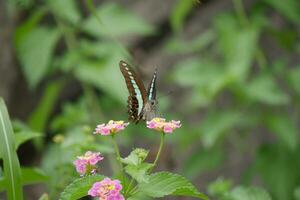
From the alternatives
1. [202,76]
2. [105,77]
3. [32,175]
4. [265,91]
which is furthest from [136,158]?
[202,76]

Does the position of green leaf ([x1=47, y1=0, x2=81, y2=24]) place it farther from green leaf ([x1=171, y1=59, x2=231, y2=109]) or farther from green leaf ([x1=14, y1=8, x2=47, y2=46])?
green leaf ([x1=171, y1=59, x2=231, y2=109])

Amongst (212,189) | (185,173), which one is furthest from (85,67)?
(212,189)

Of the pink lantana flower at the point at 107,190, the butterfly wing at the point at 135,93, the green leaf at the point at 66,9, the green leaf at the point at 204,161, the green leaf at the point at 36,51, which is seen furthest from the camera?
the green leaf at the point at 204,161

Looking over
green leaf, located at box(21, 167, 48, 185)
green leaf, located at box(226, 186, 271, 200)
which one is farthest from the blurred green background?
green leaf, located at box(226, 186, 271, 200)

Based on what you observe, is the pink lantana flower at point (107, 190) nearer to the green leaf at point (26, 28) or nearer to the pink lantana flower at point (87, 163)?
Answer: the pink lantana flower at point (87, 163)

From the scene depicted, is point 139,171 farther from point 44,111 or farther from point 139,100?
point 44,111

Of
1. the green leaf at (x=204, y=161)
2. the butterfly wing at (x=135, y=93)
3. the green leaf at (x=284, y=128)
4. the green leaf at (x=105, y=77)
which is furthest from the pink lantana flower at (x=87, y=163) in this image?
the green leaf at (x=204, y=161)

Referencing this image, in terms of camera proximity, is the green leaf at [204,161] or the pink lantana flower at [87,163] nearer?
the pink lantana flower at [87,163]
